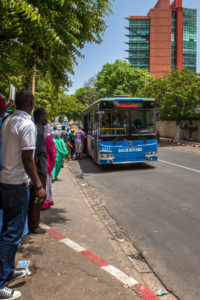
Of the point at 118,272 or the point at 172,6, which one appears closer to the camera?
the point at 118,272

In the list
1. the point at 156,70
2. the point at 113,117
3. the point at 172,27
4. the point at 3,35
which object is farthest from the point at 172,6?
the point at 3,35

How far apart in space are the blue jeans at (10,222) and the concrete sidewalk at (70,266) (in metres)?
0.32

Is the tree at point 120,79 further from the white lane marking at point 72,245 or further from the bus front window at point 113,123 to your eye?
the white lane marking at point 72,245

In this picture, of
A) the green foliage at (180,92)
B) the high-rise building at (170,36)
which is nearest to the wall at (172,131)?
the green foliage at (180,92)

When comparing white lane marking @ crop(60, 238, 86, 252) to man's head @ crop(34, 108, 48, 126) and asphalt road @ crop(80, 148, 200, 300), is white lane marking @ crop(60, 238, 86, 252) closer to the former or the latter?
asphalt road @ crop(80, 148, 200, 300)

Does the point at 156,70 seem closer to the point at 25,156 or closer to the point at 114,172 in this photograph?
the point at 114,172

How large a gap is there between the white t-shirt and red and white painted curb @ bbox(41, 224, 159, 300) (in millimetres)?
1459

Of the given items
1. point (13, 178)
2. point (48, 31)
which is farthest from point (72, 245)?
point (48, 31)

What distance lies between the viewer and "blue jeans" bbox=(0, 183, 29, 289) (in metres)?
2.67

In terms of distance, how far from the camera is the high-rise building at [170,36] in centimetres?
9162

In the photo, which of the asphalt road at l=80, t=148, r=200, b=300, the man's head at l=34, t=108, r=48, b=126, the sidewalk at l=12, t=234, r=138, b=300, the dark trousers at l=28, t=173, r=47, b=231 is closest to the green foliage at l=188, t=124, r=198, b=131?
the asphalt road at l=80, t=148, r=200, b=300

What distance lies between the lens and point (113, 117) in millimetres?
11117

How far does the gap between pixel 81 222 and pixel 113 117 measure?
6472mm

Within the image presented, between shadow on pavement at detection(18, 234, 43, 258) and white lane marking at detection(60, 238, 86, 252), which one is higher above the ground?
shadow on pavement at detection(18, 234, 43, 258)
